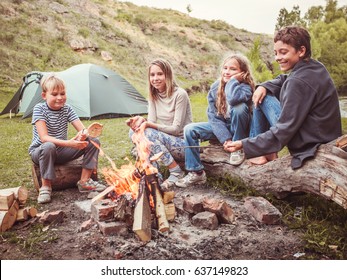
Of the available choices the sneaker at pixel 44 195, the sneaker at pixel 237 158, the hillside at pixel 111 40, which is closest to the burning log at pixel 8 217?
the sneaker at pixel 44 195

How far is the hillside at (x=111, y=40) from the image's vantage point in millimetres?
10055

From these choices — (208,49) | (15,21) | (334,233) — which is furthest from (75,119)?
(208,49)

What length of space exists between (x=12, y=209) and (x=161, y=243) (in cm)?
109

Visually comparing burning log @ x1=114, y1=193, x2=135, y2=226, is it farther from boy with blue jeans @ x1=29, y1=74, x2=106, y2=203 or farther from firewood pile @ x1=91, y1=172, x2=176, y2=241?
Result: boy with blue jeans @ x1=29, y1=74, x2=106, y2=203

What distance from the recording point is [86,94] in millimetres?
7188

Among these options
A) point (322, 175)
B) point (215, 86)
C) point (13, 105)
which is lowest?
point (13, 105)

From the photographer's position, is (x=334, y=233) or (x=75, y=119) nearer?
(x=334, y=233)

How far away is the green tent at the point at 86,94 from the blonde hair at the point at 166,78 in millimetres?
3923

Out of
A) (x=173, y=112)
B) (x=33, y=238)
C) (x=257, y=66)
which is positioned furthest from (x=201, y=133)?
(x=257, y=66)

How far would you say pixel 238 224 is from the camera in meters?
2.28

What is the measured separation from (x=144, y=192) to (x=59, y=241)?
613 millimetres

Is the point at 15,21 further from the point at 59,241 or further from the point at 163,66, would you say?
the point at 59,241

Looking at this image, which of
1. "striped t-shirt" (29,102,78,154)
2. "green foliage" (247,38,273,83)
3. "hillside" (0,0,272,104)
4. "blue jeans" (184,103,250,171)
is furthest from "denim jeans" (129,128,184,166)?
"hillside" (0,0,272,104)

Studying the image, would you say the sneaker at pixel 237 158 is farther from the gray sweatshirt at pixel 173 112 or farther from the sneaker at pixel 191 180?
the gray sweatshirt at pixel 173 112
